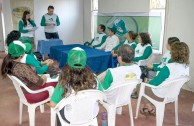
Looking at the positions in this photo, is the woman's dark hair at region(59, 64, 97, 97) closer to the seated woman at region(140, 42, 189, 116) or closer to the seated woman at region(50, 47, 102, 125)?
the seated woman at region(50, 47, 102, 125)

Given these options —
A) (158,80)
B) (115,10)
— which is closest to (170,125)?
(158,80)

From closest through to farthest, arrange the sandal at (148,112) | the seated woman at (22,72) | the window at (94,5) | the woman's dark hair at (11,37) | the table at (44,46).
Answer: the seated woman at (22,72) < the sandal at (148,112) < the woman's dark hair at (11,37) < the table at (44,46) < the window at (94,5)

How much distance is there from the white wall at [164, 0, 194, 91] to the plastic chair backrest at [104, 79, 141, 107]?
7.02 ft

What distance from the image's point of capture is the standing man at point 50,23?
583cm

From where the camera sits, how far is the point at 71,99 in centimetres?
151

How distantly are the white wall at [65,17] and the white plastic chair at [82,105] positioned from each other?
5.80 m

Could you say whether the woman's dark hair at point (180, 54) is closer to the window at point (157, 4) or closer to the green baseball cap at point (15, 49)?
the green baseball cap at point (15, 49)

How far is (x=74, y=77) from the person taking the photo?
5.10 feet

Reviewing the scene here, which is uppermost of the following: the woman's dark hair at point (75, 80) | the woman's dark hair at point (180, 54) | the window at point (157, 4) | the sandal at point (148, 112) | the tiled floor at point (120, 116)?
the window at point (157, 4)

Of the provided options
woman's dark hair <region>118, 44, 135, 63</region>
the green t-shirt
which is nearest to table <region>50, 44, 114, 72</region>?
the green t-shirt

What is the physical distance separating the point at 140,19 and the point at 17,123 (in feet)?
11.3

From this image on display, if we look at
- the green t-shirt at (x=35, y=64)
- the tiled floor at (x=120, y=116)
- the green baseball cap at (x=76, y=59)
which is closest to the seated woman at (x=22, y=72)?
the green t-shirt at (x=35, y=64)

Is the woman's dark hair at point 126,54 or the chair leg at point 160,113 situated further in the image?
the chair leg at point 160,113

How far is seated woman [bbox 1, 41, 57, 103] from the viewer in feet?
6.75
